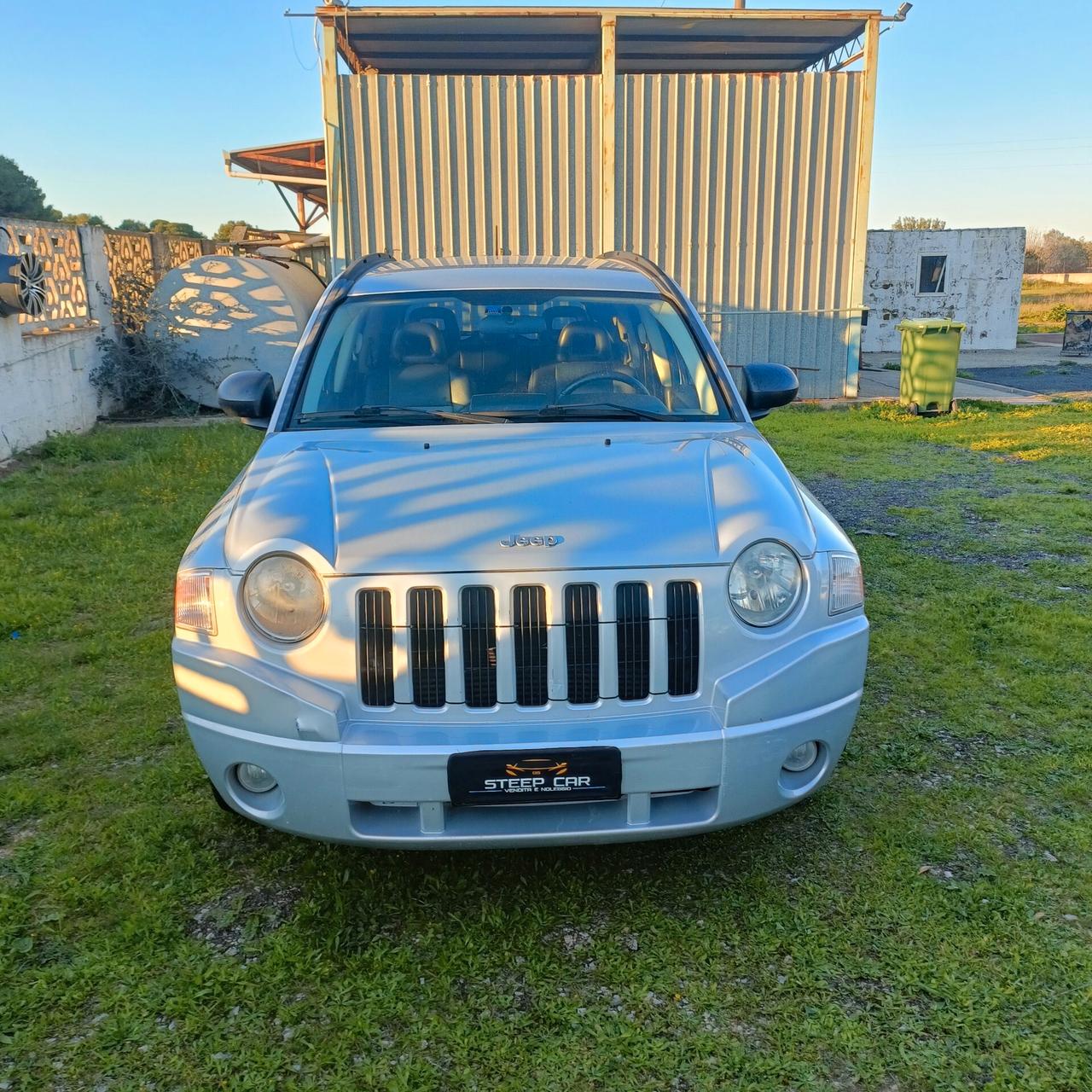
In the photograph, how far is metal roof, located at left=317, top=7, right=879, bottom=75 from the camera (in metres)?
12.2

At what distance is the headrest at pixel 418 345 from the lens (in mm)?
3770

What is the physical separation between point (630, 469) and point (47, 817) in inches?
91.3

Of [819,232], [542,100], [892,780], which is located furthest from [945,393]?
[892,780]

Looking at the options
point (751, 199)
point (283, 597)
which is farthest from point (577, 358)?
point (751, 199)

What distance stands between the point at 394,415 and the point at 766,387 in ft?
5.13

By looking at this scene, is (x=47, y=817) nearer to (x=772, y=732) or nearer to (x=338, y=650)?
(x=338, y=650)

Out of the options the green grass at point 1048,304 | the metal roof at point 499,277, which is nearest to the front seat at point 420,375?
the metal roof at point 499,277

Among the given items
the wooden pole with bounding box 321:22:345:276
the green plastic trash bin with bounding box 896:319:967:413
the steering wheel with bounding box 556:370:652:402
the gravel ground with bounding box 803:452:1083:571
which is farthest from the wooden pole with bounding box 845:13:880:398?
the steering wheel with bounding box 556:370:652:402

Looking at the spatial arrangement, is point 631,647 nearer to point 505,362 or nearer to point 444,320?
point 505,362

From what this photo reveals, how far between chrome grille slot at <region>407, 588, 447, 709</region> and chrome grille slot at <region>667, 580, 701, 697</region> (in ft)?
1.98

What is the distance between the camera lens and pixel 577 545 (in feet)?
8.25

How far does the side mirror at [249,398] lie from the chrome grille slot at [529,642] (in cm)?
181

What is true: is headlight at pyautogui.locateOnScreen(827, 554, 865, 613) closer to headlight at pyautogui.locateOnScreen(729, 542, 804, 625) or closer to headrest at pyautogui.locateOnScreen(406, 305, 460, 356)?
headlight at pyautogui.locateOnScreen(729, 542, 804, 625)

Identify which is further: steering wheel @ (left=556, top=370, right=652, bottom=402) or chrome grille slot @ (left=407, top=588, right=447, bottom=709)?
steering wheel @ (left=556, top=370, right=652, bottom=402)
